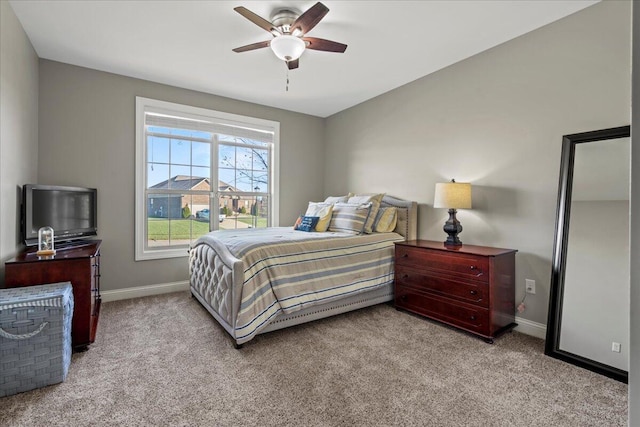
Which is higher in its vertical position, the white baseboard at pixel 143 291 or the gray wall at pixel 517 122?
the gray wall at pixel 517 122

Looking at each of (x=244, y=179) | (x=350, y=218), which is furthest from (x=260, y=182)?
(x=350, y=218)

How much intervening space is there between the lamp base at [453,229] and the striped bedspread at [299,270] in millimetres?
594

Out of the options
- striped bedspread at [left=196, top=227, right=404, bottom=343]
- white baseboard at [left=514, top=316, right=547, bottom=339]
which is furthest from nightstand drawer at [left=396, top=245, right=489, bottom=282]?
white baseboard at [left=514, top=316, right=547, bottom=339]

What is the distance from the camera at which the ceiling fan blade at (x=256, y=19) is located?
2.17 metres

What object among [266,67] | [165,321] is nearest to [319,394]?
[165,321]

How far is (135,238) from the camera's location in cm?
374

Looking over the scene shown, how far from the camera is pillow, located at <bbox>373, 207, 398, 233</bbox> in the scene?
3637 millimetres

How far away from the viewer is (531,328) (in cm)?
269

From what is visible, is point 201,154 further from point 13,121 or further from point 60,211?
point 13,121

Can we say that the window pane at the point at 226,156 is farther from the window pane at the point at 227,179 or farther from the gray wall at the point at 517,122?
the gray wall at the point at 517,122

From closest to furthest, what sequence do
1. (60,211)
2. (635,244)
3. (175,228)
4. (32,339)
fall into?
(635,244), (32,339), (60,211), (175,228)

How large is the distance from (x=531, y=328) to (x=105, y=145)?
4614 millimetres

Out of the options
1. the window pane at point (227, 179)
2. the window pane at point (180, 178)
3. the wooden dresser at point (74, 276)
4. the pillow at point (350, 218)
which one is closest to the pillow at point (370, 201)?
the pillow at point (350, 218)

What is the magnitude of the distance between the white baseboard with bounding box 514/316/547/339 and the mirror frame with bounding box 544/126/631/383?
11.3 inches
